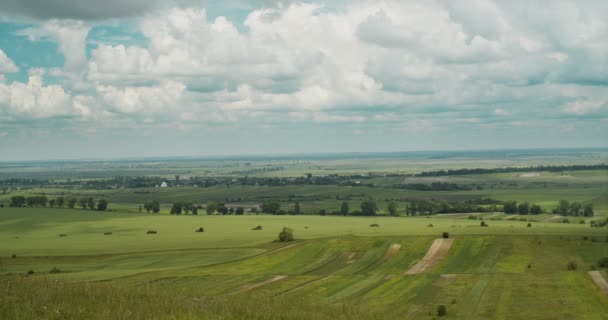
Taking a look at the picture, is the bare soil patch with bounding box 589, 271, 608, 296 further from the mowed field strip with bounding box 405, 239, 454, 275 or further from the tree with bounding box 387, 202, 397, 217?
the tree with bounding box 387, 202, 397, 217

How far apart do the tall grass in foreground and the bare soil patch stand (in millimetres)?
39690

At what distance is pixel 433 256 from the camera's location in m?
73.4

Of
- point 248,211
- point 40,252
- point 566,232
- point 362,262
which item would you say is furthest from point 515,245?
point 248,211

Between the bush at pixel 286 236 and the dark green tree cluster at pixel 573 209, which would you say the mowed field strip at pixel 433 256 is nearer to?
the bush at pixel 286 236

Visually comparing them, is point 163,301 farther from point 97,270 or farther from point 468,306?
point 97,270

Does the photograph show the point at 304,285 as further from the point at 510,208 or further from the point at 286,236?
the point at 510,208

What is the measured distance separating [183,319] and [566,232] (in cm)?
8799

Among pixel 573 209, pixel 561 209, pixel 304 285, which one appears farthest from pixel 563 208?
pixel 304 285

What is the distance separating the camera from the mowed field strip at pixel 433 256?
65500 millimetres

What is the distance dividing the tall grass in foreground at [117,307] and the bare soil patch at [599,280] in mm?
39690

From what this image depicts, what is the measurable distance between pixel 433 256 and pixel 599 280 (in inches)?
854

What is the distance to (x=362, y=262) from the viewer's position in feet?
235

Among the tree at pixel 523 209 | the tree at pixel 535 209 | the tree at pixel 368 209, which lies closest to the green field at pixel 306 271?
the tree at pixel 368 209

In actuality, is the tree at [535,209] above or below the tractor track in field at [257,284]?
below
